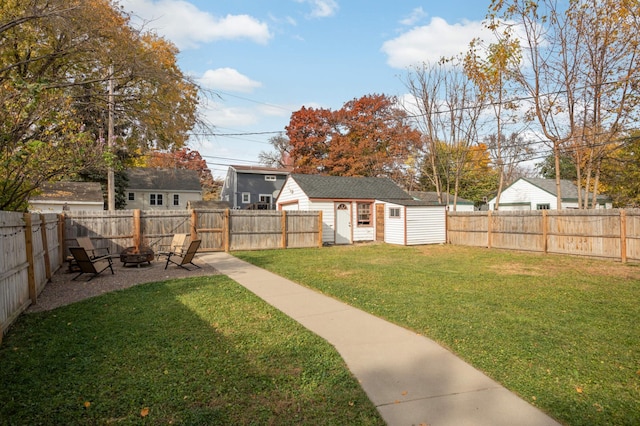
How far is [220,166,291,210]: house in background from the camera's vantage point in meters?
37.0

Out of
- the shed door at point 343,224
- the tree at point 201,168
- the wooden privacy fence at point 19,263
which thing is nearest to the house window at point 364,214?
the shed door at point 343,224

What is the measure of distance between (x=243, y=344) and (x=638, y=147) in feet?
71.7

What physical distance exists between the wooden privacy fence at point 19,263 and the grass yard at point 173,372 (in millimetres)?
342

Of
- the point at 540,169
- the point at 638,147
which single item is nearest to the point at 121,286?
the point at 638,147

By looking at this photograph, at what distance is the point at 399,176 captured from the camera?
37.1 meters

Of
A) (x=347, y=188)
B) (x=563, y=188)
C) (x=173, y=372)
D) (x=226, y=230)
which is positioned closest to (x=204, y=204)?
(x=347, y=188)

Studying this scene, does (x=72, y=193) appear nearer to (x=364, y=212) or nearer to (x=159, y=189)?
(x=159, y=189)

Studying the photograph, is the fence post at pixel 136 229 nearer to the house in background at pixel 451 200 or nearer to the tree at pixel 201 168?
the house in background at pixel 451 200

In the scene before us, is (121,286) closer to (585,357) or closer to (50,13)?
(50,13)

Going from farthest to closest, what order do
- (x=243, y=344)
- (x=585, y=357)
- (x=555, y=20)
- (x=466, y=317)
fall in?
(x=555, y=20)
(x=466, y=317)
(x=243, y=344)
(x=585, y=357)

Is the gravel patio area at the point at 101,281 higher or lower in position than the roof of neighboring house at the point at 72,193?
lower


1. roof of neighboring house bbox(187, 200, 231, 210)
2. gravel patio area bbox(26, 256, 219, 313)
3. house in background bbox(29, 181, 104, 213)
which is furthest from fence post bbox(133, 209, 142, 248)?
roof of neighboring house bbox(187, 200, 231, 210)

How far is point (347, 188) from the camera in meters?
21.1

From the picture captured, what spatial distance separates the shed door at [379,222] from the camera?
66.7 ft
